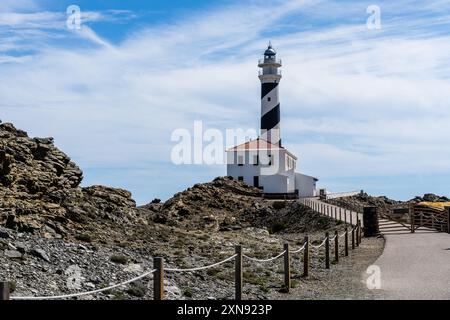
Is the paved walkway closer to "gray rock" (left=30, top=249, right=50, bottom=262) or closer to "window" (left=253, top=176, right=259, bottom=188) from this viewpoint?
"gray rock" (left=30, top=249, right=50, bottom=262)

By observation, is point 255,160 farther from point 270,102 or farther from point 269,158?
point 270,102

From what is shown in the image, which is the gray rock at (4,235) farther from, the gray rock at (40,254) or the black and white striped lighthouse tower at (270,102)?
the black and white striped lighthouse tower at (270,102)

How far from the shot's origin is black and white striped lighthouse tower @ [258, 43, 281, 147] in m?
78.5

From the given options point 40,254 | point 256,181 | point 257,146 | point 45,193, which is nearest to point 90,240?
point 45,193

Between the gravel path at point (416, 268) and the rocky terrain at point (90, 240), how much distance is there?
92.8 inches

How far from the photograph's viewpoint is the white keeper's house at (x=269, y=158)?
74.3m

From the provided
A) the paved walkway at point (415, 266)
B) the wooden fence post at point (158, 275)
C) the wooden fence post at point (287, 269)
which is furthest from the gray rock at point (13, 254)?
the paved walkway at point (415, 266)

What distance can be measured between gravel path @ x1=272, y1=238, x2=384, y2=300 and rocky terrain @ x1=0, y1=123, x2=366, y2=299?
0.36 meters

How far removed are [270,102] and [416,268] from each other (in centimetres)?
5964

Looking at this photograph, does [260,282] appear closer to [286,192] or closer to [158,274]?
[158,274]

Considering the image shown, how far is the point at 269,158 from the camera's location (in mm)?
75500

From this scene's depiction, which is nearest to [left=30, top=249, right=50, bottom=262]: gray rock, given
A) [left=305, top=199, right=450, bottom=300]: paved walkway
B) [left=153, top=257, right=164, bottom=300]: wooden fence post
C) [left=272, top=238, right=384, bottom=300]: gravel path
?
[left=272, top=238, right=384, bottom=300]: gravel path

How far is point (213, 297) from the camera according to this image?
15625 millimetres
